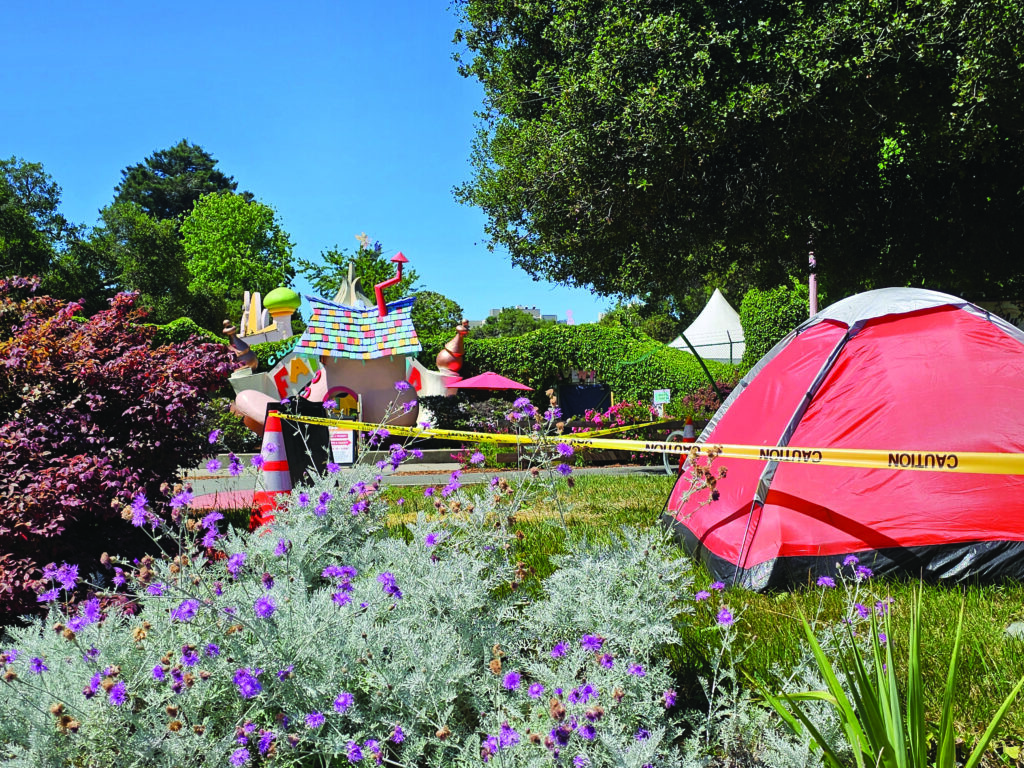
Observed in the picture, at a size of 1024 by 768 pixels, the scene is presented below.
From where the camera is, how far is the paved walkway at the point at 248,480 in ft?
17.2

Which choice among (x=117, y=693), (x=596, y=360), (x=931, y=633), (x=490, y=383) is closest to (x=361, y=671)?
(x=117, y=693)

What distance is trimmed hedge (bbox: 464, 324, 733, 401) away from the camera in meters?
17.6

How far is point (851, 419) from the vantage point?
159 inches

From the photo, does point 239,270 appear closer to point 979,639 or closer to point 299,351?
point 299,351

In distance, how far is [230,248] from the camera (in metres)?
40.8

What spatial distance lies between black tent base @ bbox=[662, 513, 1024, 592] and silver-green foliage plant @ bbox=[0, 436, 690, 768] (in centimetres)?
148

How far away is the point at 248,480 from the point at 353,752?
9791 millimetres

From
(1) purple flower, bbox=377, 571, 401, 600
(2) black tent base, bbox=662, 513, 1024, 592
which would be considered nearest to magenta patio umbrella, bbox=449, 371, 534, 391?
(2) black tent base, bbox=662, 513, 1024, 592

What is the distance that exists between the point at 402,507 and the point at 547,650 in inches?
187

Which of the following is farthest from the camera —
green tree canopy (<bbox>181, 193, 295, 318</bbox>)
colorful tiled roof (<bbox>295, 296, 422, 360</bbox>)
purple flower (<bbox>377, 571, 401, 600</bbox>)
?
green tree canopy (<bbox>181, 193, 295, 318</bbox>)

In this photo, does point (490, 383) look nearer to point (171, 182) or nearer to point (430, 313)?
point (430, 313)

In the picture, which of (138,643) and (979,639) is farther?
(979,639)

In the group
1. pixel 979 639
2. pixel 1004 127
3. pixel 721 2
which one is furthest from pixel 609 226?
pixel 979 639

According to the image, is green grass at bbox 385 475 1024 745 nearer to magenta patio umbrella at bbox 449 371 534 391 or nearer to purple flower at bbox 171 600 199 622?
purple flower at bbox 171 600 199 622
